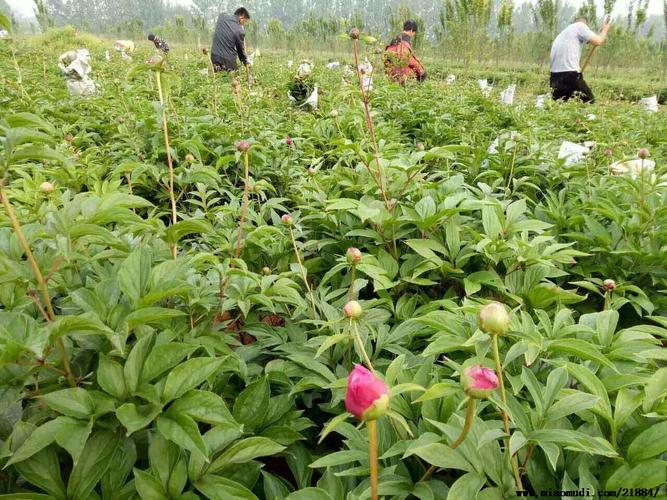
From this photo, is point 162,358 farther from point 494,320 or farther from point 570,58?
point 570,58

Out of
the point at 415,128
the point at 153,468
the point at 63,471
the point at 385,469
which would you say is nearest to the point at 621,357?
the point at 385,469

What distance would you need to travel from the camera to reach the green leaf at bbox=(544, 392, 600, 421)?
0.71 m

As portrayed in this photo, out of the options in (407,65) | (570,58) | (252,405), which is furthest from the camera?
(570,58)

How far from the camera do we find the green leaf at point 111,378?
29.0 inches

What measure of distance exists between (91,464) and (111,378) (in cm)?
13

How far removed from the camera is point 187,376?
74cm

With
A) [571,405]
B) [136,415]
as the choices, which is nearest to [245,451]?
[136,415]

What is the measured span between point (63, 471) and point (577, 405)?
0.87 metres

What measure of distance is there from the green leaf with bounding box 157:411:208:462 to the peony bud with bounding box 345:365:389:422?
27 centimetres

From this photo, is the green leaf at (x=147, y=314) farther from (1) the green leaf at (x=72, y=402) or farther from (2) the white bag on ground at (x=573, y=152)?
(2) the white bag on ground at (x=573, y=152)

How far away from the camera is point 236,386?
102cm

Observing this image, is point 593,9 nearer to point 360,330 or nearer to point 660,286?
point 660,286

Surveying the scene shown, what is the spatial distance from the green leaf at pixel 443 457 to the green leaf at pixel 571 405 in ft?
0.56

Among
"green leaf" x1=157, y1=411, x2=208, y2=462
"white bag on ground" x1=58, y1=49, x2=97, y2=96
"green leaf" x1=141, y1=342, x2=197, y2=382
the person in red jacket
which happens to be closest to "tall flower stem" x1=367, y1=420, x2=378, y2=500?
"green leaf" x1=157, y1=411, x2=208, y2=462
